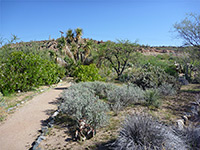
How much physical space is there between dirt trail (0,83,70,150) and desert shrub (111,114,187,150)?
2295 mm

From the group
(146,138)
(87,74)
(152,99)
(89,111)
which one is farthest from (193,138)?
(87,74)

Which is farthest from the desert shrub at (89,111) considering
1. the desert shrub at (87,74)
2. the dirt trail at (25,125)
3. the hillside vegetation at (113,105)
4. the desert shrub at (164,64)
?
the desert shrub at (164,64)

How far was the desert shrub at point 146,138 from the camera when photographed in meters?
2.57

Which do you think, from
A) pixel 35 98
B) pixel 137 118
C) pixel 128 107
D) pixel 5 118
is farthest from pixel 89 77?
pixel 137 118

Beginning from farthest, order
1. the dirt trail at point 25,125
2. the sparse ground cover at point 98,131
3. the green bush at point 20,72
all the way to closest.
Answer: the green bush at point 20,72
the dirt trail at point 25,125
the sparse ground cover at point 98,131

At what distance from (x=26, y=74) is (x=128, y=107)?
6.05 meters

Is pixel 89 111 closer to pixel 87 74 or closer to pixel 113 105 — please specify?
pixel 113 105

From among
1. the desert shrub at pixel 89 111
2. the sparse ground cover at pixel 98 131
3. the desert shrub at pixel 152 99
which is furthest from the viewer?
the desert shrub at pixel 152 99

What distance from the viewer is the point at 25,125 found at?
4598 mm

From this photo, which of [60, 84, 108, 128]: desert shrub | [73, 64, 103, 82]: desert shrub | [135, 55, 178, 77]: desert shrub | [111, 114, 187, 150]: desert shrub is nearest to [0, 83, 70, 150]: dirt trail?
[60, 84, 108, 128]: desert shrub

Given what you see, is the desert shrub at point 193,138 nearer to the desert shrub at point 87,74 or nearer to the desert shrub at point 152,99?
the desert shrub at point 152,99

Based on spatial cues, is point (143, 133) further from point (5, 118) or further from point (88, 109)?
point (5, 118)

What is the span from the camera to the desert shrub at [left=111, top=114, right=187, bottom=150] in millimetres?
2574

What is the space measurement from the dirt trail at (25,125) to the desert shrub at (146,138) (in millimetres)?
2295
